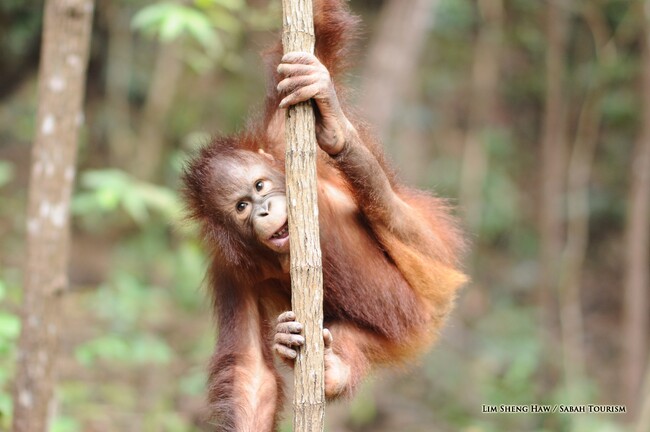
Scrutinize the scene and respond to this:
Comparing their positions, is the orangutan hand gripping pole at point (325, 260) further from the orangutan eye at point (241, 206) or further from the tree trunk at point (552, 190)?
the tree trunk at point (552, 190)

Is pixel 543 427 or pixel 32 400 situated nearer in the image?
pixel 32 400

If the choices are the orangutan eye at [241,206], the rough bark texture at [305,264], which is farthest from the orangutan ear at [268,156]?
the rough bark texture at [305,264]

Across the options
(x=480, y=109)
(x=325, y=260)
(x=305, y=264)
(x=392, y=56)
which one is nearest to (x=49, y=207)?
(x=325, y=260)

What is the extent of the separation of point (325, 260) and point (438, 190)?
20.5 ft

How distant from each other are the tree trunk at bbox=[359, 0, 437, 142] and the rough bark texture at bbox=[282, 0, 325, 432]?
415 cm

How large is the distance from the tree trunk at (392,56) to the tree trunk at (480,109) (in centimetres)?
208

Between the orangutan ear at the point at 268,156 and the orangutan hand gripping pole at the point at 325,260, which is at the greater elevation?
the orangutan ear at the point at 268,156

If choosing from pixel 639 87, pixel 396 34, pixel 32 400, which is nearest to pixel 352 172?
pixel 32 400

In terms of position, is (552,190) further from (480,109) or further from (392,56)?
(392,56)

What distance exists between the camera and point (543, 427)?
25.3 feet

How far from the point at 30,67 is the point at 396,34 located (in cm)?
422

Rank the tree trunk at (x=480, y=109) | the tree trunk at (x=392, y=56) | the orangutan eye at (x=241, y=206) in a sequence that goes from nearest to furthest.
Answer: the orangutan eye at (x=241, y=206) → the tree trunk at (x=392, y=56) → the tree trunk at (x=480, y=109)

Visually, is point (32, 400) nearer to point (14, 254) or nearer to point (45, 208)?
point (45, 208)

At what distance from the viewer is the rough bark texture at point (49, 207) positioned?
3.76 m
